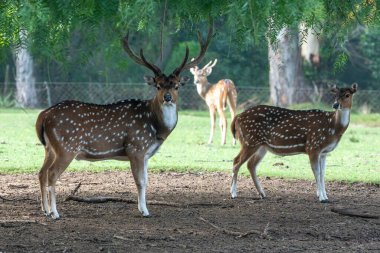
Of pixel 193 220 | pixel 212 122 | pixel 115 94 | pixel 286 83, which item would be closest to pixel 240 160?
pixel 193 220

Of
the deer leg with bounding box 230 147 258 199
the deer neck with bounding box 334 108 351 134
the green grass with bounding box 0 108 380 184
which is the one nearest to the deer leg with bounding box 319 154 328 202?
the deer neck with bounding box 334 108 351 134

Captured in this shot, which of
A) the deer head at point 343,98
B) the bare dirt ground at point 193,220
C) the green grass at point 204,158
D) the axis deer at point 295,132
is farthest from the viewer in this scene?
the green grass at point 204,158

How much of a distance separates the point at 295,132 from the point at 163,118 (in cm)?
211

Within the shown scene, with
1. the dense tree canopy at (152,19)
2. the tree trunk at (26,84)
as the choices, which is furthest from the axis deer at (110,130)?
the tree trunk at (26,84)

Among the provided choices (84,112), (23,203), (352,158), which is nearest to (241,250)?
(84,112)

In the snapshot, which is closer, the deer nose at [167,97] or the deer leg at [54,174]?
the deer leg at [54,174]

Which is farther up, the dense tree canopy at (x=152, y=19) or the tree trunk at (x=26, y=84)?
the dense tree canopy at (x=152, y=19)

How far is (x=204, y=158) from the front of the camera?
1698 cm

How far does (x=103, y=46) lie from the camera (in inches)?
391

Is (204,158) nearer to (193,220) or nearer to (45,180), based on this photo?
(193,220)

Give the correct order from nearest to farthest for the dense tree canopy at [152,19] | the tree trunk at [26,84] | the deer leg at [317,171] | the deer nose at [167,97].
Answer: the dense tree canopy at [152,19]
the deer nose at [167,97]
the deer leg at [317,171]
the tree trunk at [26,84]

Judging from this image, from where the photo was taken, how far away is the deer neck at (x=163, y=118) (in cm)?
1056

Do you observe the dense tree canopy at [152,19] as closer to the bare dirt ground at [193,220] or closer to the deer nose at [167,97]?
the deer nose at [167,97]

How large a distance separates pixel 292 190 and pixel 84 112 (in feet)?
12.3
